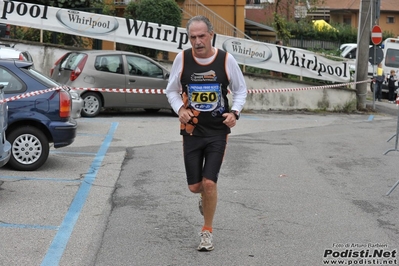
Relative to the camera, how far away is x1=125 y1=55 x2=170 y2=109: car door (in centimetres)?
1803

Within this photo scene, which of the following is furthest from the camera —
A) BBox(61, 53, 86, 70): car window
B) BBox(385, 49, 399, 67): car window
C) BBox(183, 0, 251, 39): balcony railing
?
BBox(385, 49, 399, 67): car window

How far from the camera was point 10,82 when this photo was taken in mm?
10266

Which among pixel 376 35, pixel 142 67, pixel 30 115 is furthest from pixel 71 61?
pixel 376 35

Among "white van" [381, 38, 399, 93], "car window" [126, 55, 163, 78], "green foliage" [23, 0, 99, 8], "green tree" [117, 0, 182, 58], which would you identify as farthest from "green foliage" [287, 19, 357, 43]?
"car window" [126, 55, 163, 78]

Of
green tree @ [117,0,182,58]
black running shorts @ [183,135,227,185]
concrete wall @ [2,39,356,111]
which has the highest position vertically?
green tree @ [117,0,182,58]

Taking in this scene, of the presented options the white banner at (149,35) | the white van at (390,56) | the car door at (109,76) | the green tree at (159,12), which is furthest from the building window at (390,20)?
the car door at (109,76)

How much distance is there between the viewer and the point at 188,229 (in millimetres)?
7305

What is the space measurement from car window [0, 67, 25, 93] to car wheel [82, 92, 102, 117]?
717cm

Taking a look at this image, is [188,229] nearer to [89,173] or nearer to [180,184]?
[180,184]

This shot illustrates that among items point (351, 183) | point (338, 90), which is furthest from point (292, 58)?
point (351, 183)

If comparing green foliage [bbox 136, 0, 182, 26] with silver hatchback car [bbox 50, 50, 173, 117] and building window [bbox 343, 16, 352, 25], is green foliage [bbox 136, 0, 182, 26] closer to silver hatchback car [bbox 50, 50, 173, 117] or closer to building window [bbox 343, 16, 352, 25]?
silver hatchback car [bbox 50, 50, 173, 117]

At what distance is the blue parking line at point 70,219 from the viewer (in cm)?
629

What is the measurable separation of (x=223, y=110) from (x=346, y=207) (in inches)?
113

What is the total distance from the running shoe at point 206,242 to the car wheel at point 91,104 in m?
11.4
